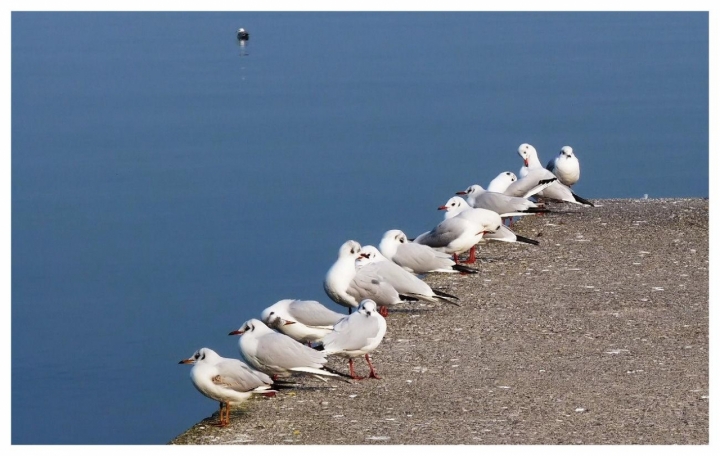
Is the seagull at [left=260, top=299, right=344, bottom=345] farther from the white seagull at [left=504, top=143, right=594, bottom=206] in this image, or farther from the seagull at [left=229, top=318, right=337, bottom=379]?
the white seagull at [left=504, top=143, right=594, bottom=206]

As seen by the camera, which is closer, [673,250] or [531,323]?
[531,323]

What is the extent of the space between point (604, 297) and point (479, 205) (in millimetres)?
2259

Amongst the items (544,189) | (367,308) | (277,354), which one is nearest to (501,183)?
(544,189)

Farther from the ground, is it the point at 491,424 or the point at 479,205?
the point at 479,205

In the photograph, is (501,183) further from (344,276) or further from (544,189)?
(344,276)

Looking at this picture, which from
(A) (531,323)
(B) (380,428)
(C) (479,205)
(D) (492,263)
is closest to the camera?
(B) (380,428)

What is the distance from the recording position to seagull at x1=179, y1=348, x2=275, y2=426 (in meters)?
6.67

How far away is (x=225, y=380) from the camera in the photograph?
21.9 feet

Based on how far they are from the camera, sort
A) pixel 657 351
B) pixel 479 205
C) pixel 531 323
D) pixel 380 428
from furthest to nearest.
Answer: pixel 479 205 < pixel 531 323 < pixel 657 351 < pixel 380 428

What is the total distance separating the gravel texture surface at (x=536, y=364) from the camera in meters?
6.43

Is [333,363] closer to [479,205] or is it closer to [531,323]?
[531,323]

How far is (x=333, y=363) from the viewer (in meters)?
7.71

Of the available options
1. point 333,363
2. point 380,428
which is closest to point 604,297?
point 333,363

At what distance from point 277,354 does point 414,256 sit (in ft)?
8.36
